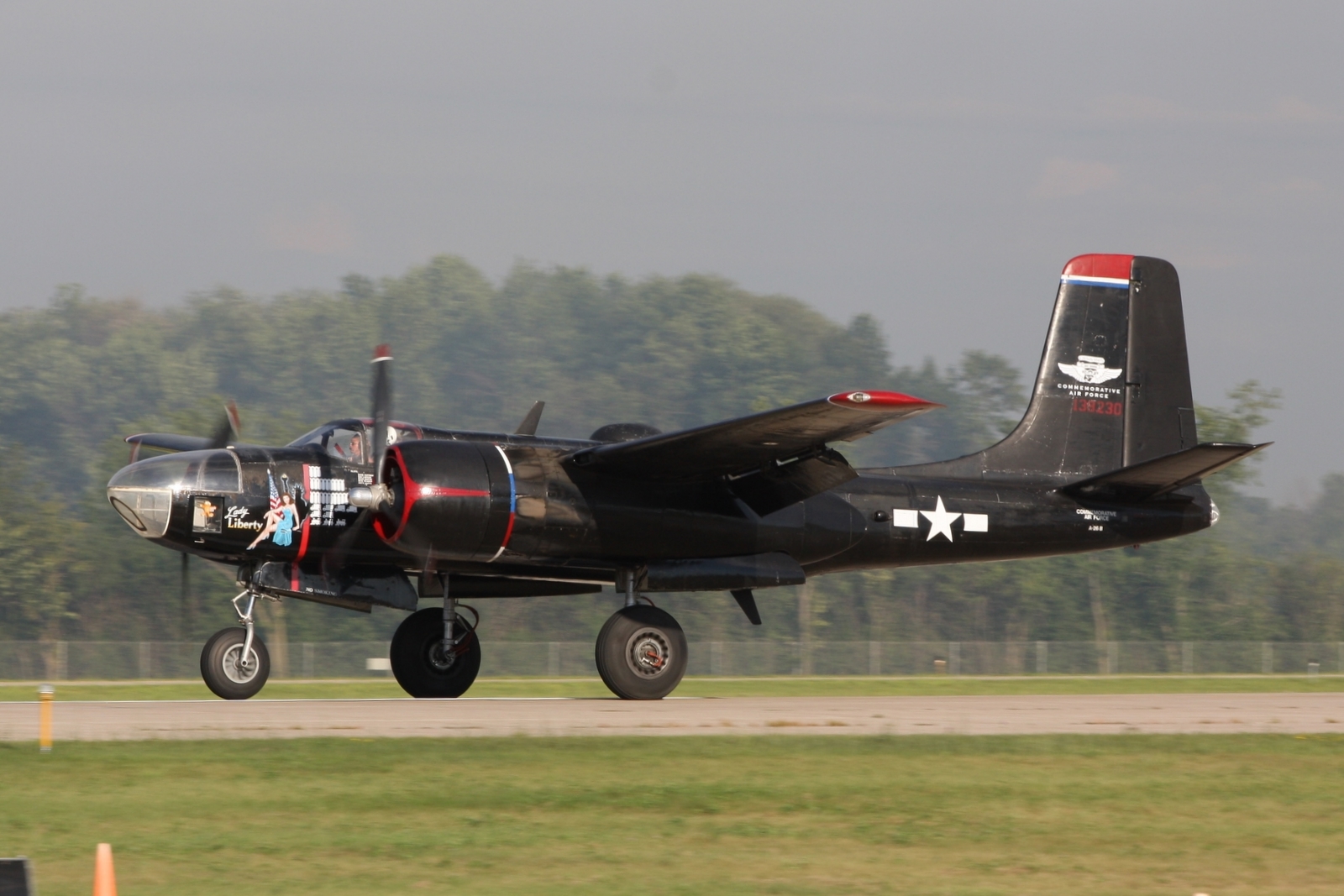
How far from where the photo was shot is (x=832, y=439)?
19953 mm

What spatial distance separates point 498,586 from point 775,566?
440 cm

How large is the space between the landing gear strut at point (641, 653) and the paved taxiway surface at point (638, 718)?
0.30 metres

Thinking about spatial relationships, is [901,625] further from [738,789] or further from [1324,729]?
[738,789]

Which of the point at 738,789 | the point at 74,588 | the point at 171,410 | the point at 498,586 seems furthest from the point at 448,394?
the point at 738,789

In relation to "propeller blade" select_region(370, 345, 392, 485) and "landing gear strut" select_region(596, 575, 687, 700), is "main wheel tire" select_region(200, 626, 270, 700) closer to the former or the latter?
"propeller blade" select_region(370, 345, 392, 485)

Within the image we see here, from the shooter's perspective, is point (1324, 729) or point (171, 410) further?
point (171, 410)

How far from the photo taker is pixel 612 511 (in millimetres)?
20688

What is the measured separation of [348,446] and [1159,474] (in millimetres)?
12111

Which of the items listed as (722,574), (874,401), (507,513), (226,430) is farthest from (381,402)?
(874,401)

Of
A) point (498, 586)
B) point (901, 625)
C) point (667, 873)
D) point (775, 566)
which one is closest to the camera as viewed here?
point (667, 873)

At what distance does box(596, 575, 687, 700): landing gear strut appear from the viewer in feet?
67.8

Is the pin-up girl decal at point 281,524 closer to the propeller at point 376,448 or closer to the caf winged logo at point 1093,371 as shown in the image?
the propeller at point 376,448

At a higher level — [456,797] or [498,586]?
[498,586]

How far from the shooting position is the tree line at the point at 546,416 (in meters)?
82.9
